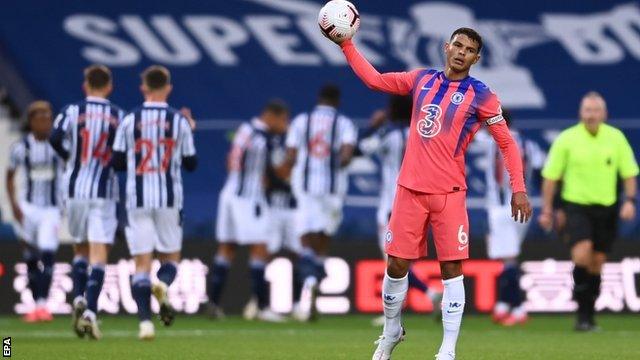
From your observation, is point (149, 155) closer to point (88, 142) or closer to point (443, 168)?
point (88, 142)

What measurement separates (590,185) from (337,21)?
5.54m

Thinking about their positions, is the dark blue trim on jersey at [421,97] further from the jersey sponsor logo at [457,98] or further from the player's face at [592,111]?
the player's face at [592,111]

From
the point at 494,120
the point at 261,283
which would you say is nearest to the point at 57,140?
the point at 261,283

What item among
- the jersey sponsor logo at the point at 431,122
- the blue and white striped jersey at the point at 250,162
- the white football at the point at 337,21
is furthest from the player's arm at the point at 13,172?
the jersey sponsor logo at the point at 431,122

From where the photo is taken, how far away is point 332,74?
1045 inches

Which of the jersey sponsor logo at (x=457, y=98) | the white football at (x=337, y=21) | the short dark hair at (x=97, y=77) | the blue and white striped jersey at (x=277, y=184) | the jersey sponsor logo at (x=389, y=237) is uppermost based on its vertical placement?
the white football at (x=337, y=21)

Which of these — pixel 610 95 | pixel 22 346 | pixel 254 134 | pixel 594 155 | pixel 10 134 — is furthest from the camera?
pixel 610 95

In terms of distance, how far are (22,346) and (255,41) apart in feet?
50.0

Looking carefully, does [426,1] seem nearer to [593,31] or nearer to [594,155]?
[593,31]

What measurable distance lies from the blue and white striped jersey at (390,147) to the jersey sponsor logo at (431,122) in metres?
6.47

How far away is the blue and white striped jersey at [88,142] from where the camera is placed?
13.0m

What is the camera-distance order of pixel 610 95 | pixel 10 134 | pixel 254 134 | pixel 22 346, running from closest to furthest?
pixel 22 346, pixel 254 134, pixel 10 134, pixel 610 95

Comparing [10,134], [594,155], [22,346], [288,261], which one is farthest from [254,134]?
[10,134]

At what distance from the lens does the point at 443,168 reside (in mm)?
9414
